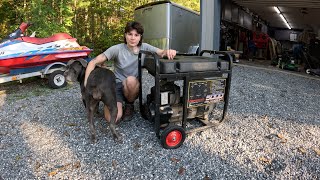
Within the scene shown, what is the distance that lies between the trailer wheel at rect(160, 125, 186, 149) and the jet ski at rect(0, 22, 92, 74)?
154 inches

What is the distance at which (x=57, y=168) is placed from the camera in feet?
8.15

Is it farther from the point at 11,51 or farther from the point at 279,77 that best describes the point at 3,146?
the point at 279,77

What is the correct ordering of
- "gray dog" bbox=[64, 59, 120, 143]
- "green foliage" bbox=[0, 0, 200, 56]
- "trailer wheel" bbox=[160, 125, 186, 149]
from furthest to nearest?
"green foliage" bbox=[0, 0, 200, 56] < "gray dog" bbox=[64, 59, 120, 143] < "trailer wheel" bbox=[160, 125, 186, 149]

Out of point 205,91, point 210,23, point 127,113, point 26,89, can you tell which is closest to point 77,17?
point 210,23

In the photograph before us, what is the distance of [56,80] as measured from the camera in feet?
18.9

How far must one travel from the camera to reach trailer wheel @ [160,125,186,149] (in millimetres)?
2798

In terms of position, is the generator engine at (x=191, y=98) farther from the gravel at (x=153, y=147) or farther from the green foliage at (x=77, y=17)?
the green foliage at (x=77, y=17)

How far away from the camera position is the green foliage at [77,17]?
808 cm

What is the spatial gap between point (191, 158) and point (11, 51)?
456 centimetres

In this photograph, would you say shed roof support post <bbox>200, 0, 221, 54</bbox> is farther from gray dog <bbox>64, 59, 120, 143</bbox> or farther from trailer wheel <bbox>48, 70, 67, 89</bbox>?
gray dog <bbox>64, 59, 120, 143</bbox>

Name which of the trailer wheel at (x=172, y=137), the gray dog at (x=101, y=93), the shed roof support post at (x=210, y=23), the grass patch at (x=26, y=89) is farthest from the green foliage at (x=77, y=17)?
the trailer wheel at (x=172, y=137)

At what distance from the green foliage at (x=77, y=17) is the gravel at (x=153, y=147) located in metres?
4.50

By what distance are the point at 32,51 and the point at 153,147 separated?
397cm

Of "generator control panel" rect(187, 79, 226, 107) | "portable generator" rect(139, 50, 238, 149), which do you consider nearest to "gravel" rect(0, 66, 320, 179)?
"portable generator" rect(139, 50, 238, 149)
